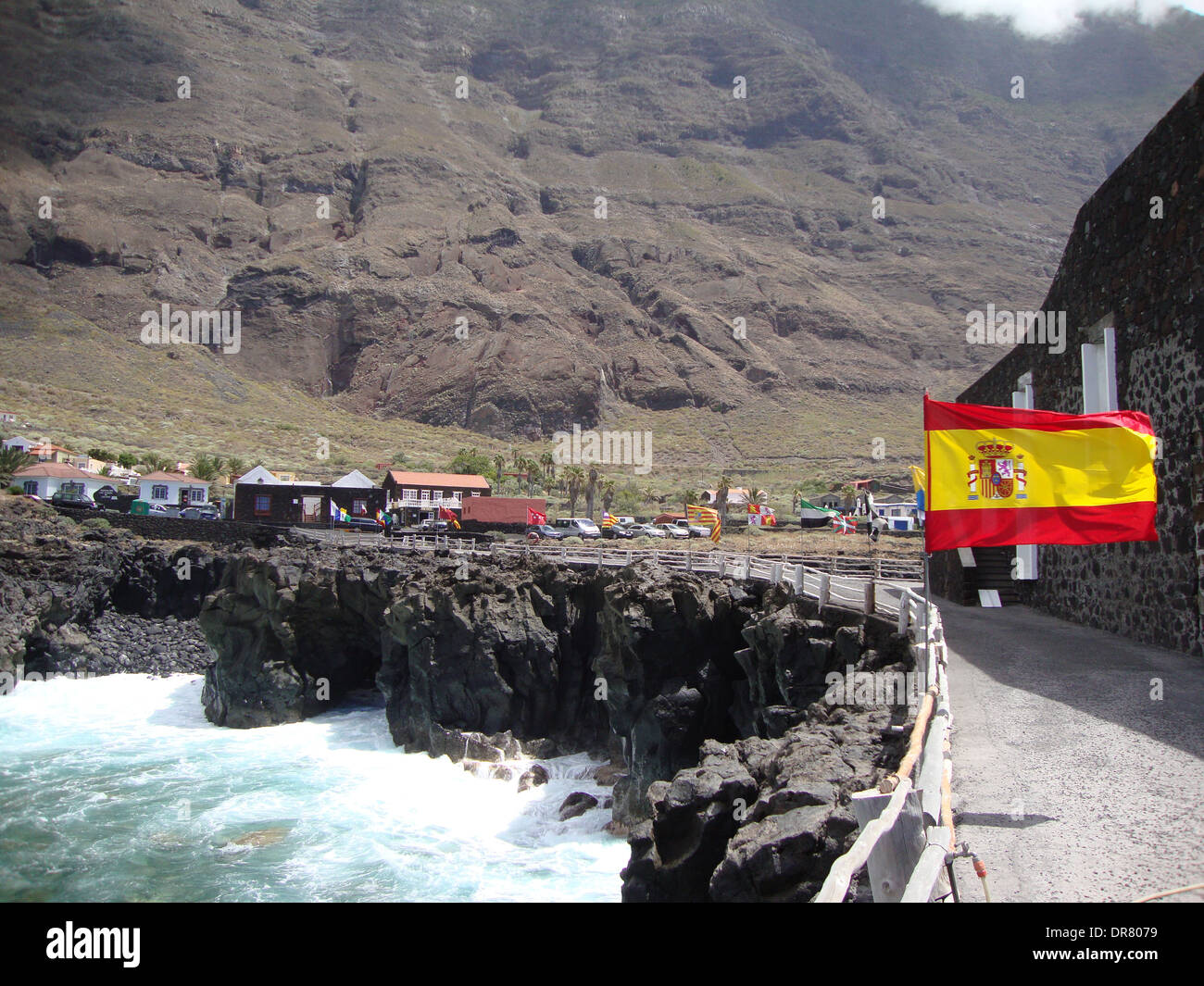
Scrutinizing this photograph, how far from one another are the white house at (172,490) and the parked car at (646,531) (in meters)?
29.9

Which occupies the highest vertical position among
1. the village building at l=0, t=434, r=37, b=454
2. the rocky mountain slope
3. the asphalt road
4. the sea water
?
the rocky mountain slope

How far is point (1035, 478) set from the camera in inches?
335

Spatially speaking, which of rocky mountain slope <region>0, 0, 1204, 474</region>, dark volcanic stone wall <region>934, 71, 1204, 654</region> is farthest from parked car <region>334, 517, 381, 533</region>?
rocky mountain slope <region>0, 0, 1204, 474</region>

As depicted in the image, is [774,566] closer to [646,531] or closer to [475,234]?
[646,531]

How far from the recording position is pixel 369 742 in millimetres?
27391

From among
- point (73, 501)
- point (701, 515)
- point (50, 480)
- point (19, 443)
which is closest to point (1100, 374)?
point (701, 515)

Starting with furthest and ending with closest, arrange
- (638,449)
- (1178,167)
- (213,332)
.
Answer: (213,332) → (638,449) → (1178,167)

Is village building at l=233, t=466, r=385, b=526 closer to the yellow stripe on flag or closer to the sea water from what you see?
the sea water

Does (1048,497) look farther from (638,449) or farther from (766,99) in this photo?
(766,99)

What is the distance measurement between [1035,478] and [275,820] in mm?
18900

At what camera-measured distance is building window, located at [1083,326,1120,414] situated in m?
13.7

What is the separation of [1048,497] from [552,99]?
19701 centimetres

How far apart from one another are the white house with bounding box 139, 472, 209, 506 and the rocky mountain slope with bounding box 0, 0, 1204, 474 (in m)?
24.5

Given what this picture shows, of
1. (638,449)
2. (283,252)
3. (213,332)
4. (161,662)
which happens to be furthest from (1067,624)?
(283,252)
